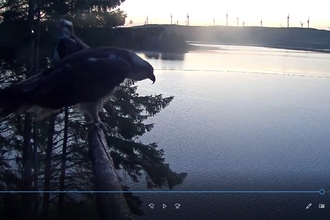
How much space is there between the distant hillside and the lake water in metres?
0.68

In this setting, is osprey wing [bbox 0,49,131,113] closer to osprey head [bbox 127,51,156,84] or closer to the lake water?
osprey head [bbox 127,51,156,84]

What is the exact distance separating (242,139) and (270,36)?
6.80 m

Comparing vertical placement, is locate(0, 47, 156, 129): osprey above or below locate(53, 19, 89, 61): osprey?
below

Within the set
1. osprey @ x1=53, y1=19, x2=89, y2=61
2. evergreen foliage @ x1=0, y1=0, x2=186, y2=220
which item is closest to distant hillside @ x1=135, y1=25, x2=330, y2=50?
evergreen foliage @ x1=0, y1=0, x2=186, y2=220

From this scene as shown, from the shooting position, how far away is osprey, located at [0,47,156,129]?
7.70ft

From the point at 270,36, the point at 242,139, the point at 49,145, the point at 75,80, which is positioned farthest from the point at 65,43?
the point at 270,36

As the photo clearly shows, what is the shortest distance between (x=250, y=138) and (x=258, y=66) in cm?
711

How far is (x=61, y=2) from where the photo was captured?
5281mm

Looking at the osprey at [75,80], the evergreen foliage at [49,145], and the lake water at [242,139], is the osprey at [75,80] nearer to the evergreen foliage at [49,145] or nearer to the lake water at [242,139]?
the lake water at [242,139]

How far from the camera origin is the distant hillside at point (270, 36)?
1109 cm

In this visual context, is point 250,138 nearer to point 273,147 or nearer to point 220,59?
point 273,147

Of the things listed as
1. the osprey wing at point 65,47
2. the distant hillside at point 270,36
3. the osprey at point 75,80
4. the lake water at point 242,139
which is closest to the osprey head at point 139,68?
the osprey at point 75,80

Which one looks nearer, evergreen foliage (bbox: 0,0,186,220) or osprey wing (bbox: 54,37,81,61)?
osprey wing (bbox: 54,37,81,61)

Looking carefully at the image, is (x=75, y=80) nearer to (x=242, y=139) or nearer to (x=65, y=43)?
(x=65, y=43)
